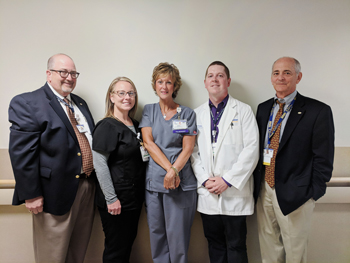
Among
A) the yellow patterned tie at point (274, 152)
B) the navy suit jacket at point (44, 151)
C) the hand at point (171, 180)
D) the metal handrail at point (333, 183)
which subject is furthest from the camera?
the metal handrail at point (333, 183)

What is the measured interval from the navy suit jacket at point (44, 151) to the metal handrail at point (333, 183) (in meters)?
0.61

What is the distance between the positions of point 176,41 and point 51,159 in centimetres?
176

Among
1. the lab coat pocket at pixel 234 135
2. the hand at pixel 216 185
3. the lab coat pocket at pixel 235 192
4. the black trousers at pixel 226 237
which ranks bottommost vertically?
the black trousers at pixel 226 237

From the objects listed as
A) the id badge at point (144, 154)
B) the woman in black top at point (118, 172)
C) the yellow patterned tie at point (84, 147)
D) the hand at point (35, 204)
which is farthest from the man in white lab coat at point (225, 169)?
the hand at point (35, 204)

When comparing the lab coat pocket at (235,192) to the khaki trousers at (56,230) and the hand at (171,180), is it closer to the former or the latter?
the hand at (171,180)

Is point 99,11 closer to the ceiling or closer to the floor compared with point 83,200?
closer to the ceiling

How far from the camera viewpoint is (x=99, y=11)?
2199mm

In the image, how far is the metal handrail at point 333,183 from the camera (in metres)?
2.15

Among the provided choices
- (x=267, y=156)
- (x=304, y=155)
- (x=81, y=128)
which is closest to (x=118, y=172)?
(x=81, y=128)

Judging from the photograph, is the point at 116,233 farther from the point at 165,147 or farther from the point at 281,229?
the point at 281,229

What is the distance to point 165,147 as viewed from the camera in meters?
1.84

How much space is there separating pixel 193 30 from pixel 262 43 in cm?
81

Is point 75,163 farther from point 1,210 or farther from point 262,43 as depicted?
point 262,43

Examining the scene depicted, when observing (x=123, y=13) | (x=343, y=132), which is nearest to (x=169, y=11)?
(x=123, y=13)
